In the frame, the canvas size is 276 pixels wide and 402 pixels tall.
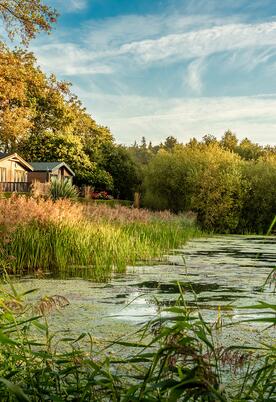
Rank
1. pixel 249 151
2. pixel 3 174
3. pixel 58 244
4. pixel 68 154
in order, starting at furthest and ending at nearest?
pixel 249 151 < pixel 68 154 < pixel 3 174 < pixel 58 244

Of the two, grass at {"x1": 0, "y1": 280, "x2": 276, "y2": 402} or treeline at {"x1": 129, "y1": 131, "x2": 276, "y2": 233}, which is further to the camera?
treeline at {"x1": 129, "y1": 131, "x2": 276, "y2": 233}

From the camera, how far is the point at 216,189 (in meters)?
28.1

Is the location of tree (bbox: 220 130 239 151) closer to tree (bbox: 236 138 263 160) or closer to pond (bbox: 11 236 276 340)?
tree (bbox: 236 138 263 160)

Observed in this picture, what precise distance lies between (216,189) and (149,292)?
21.8m

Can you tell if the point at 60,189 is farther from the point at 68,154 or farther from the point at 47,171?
the point at 68,154

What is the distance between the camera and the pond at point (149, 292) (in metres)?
4.90

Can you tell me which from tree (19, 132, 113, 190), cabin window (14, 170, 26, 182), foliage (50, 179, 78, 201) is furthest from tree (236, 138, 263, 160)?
foliage (50, 179, 78, 201)

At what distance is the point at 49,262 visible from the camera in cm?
951

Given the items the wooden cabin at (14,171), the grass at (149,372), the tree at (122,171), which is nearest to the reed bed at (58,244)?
the grass at (149,372)

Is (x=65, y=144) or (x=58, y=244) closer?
(x=58, y=244)

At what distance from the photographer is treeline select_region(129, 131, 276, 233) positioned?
2792 centimetres

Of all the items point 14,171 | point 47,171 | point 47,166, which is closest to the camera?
point 14,171

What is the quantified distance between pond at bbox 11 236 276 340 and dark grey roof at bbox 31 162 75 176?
29.9m

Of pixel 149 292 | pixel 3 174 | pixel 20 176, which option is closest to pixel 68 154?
pixel 20 176
